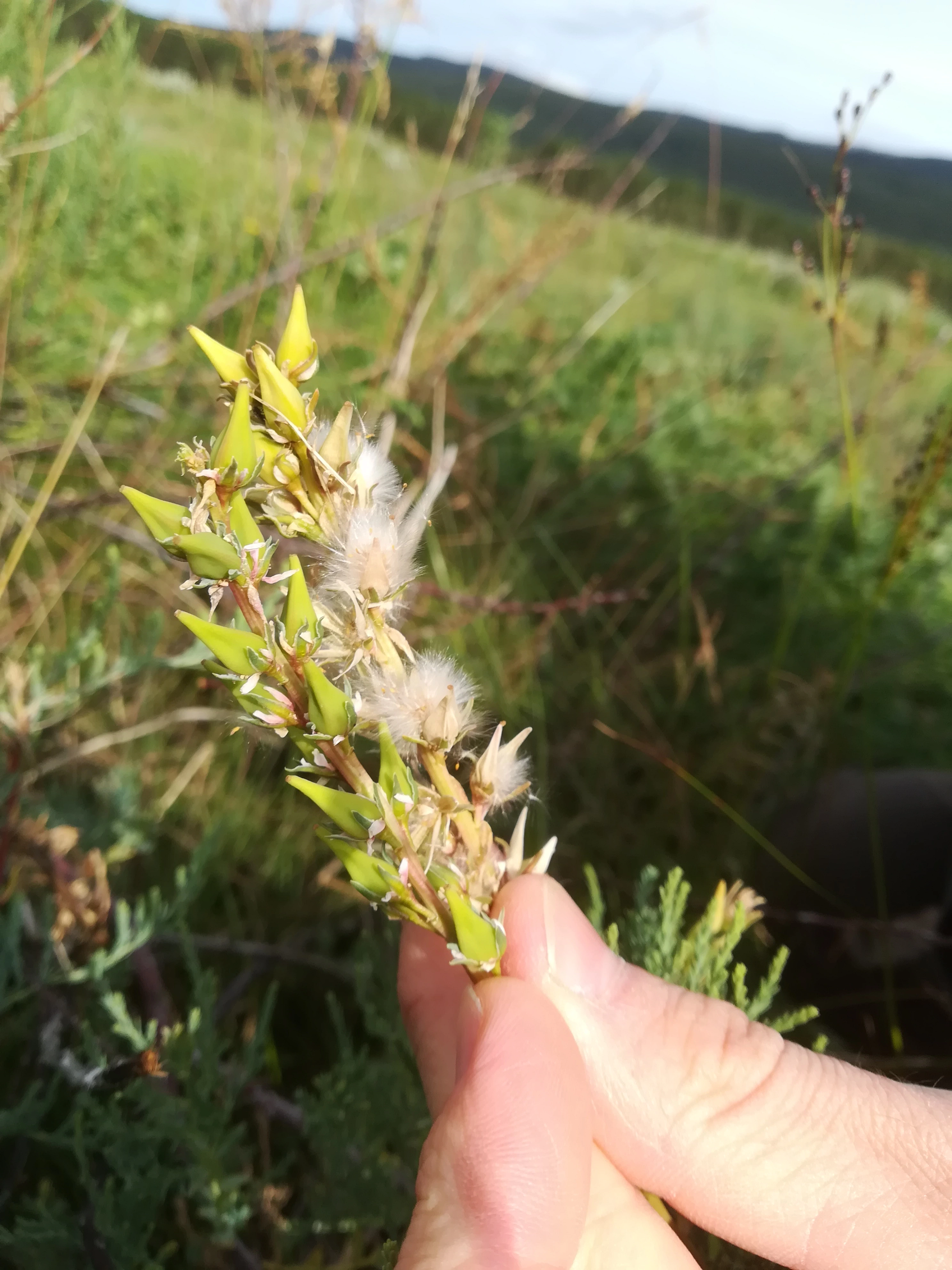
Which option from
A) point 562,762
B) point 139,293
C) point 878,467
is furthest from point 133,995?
point 878,467

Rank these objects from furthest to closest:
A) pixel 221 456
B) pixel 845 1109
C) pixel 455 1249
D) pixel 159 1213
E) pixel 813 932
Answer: pixel 813 932
pixel 159 1213
pixel 845 1109
pixel 455 1249
pixel 221 456

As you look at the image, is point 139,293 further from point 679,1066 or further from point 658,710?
point 679,1066

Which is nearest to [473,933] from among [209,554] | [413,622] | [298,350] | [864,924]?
[209,554]

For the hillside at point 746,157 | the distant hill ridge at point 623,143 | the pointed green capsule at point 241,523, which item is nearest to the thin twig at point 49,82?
the distant hill ridge at point 623,143

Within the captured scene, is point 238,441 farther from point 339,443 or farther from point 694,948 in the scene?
point 694,948

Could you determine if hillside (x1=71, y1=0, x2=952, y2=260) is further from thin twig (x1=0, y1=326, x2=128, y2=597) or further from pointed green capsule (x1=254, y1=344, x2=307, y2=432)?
pointed green capsule (x1=254, y1=344, x2=307, y2=432)

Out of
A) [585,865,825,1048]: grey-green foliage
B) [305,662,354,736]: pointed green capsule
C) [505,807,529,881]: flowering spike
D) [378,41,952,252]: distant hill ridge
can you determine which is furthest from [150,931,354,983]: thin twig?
[378,41,952,252]: distant hill ridge

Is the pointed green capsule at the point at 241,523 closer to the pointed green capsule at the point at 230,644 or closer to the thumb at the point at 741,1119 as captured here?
the pointed green capsule at the point at 230,644
